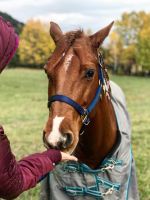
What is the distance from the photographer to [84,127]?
412 centimetres

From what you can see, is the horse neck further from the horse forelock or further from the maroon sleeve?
the maroon sleeve

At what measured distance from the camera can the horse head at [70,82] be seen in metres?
3.57

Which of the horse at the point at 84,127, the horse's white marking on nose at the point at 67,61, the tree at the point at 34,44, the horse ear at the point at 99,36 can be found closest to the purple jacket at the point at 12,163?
the horse at the point at 84,127

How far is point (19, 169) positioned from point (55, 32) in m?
1.51

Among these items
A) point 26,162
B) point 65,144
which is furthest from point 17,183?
point 65,144

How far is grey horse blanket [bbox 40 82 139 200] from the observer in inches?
172

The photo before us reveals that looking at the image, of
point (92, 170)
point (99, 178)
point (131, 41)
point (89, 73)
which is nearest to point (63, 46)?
point (89, 73)

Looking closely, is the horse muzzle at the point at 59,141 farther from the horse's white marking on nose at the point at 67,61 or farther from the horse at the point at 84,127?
the horse's white marking on nose at the point at 67,61

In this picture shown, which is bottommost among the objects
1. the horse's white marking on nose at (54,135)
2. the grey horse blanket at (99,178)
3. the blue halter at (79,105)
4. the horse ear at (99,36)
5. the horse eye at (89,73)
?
the grey horse blanket at (99,178)

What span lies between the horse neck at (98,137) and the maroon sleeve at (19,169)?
86cm

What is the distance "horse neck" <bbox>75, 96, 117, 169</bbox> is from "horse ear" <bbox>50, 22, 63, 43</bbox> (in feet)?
2.13

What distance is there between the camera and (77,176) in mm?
4395

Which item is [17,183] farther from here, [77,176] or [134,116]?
[134,116]

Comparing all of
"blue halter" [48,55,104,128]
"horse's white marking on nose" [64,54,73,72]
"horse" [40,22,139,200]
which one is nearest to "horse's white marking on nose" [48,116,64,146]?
"horse" [40,22,139,200]
